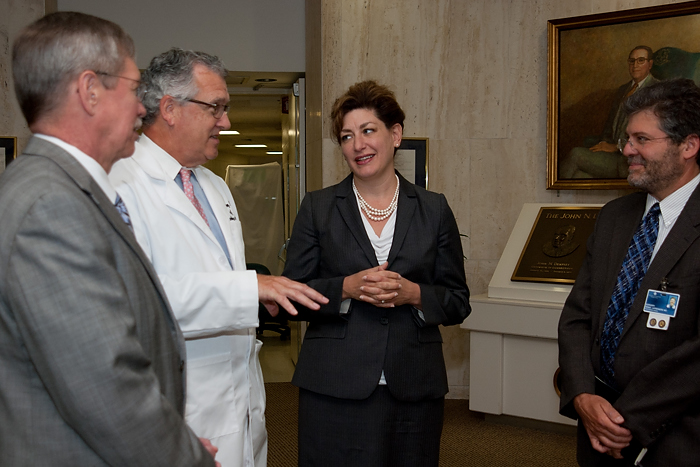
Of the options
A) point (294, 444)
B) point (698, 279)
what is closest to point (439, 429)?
point (698, 279)

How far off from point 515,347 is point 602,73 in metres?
2.38

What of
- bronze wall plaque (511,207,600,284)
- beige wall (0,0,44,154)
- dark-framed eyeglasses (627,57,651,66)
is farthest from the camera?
beige wall (0,0,44,154)

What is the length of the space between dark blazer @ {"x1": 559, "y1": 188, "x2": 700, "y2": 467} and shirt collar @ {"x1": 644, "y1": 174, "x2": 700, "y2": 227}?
0.05 m

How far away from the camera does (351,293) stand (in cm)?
216

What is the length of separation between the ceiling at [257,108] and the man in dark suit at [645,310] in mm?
4340

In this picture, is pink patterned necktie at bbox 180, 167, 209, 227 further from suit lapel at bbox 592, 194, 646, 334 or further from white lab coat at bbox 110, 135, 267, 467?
suit lapel at bbox 592, 194, 646, 334

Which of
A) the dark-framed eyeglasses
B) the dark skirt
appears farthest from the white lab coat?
the dark-framed eyeglasses

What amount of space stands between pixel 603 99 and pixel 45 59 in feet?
15.7

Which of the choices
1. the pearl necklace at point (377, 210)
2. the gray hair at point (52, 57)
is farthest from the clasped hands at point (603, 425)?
the gray hair at point (52, 57)

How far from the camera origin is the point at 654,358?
202 cm

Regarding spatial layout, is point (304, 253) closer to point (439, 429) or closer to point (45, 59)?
point (439, 429)

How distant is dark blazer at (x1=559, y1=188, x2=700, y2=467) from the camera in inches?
76.0

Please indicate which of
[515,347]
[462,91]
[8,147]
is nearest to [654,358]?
[515,347]

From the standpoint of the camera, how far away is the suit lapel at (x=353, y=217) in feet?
7.46
